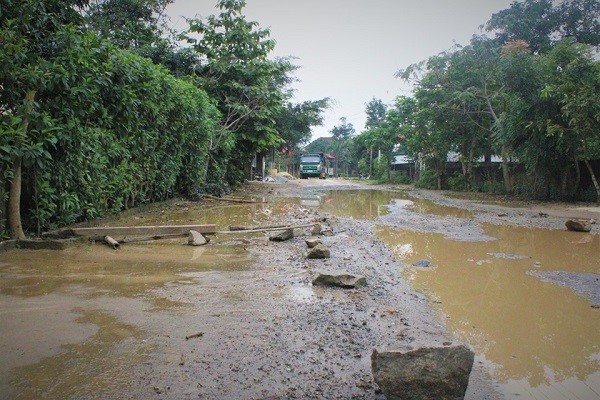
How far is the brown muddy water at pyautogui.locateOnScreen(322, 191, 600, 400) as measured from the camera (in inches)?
98.7

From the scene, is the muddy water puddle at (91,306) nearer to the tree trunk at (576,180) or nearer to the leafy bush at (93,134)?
the leafy bush at (93,134)

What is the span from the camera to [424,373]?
2.02 meters

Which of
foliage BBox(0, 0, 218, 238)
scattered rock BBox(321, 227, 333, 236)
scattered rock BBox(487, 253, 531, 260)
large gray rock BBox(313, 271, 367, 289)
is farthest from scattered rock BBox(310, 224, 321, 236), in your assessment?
foliage BBox(0, 0, 218, 238)

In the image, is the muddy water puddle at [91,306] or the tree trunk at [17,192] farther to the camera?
the tree trunk at [17,192]

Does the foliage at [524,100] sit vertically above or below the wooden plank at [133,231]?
above

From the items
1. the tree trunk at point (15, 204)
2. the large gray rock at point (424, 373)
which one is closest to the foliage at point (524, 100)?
the large gray rock at point (424, 373)

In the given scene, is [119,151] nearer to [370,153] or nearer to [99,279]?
[99,279]

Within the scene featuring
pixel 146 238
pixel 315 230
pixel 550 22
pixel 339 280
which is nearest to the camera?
pixel 339 280

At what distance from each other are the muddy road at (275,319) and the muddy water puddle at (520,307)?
13 mm

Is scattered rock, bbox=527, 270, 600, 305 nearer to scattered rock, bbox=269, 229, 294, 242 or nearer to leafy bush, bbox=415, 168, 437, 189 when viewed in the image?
scattered rock, bbox=269, 229, 294, 242

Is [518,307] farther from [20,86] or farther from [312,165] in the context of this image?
[312,165]

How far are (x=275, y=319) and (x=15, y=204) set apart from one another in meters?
4.22

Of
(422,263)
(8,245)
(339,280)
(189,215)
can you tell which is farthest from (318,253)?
(189,215)

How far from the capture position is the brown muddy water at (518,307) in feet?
8.22
